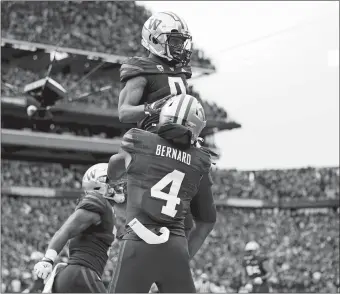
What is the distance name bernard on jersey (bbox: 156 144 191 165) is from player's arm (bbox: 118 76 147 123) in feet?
2.09

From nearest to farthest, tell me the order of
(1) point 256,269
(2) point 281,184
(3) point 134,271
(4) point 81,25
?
(3) point 134,271 < (1) point 256,269 < (4) point 81,25 < (2) point 281,184

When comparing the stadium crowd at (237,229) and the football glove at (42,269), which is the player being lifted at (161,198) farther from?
the stadium crowd at (237,229)

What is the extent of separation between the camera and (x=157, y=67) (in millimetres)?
5105

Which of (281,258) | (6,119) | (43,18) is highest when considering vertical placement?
(43,18)

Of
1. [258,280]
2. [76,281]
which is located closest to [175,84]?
[76,281]

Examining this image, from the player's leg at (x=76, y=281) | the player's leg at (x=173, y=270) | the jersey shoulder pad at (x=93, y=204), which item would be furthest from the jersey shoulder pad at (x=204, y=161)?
the player's leg at (x=76, y=281)

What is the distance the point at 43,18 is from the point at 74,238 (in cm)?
3334

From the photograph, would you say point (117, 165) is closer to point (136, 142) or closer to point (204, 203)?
point (136, 142)

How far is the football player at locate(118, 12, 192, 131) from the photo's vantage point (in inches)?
198

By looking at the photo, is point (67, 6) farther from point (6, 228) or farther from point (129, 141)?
point (129, 141)

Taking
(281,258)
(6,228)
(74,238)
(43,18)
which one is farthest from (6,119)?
(74,238)

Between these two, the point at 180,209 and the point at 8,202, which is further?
the point at 8,202

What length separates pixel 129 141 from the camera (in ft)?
14.3

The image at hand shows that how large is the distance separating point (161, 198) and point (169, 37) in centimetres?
132
